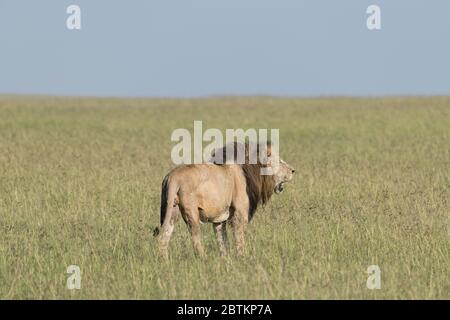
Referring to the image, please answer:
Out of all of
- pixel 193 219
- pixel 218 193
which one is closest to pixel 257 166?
pixel 218 193

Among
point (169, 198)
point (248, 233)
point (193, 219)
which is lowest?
point (248, 233)

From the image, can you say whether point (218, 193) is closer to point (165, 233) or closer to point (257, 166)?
point (165, 233)

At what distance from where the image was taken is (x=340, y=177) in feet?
55.9

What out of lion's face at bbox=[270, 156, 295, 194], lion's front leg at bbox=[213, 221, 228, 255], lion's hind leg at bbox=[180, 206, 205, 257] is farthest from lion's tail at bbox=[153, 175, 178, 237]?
lion's face at bbox=[270, 156, 295, 194]

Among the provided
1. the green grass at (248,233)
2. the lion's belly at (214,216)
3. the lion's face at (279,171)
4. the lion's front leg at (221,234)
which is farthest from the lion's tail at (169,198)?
the lion's face at (279,171)

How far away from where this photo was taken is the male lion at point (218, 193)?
27.7 ft

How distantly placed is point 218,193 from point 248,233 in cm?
188

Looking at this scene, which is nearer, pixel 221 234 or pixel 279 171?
pixel 221 234

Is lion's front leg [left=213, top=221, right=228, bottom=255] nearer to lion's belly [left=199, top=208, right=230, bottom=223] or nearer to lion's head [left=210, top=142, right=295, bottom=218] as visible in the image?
lion's belly [left=199, top=208, right=230, bottom=223]

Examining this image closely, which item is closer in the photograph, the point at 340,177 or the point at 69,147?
the point at 340,177

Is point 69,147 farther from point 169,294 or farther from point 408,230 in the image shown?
point 169,294

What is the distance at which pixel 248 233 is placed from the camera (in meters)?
10.4
